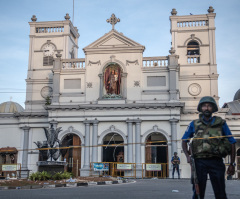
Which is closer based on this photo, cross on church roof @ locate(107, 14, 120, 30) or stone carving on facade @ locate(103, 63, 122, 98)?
stone carving on facade @ locate(103, 63, 122, 98)

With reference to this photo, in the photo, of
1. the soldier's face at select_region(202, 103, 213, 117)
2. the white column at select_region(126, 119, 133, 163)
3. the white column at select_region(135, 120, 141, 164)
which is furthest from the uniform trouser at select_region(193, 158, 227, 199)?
the white column at select_region(126, 119, 133, 163)

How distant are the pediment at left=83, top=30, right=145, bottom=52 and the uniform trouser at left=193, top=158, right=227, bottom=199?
28.3m

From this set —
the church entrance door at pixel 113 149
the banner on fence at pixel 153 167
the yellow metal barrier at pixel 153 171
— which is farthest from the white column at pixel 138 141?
the banner on fence at pixel 153 167

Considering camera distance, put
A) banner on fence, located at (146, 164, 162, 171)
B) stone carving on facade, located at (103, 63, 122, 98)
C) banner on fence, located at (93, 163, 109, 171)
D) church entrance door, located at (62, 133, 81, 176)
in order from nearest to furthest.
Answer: banner on fence, located at (93, 163, 109, 171) < banner on fence, located at (146, 164, 162, 171) < church entrance door, located at (62, 133, 81, 176) < stone carving on facade, located at (103, 63, 122, 98)

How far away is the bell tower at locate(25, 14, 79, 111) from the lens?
3650cm

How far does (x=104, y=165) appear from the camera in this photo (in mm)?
27109

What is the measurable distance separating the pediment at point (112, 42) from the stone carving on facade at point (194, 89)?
689cm

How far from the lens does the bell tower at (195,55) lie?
3438 centimetres

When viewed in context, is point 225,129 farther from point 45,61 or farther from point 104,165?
point 45,61

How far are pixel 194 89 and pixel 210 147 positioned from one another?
29.6 meters

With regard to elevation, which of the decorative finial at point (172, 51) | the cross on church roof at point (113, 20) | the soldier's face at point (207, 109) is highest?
the cross on church roof at point (113, 20)

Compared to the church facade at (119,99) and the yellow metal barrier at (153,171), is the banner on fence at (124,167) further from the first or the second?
the yellow metal barrier at (153,171)

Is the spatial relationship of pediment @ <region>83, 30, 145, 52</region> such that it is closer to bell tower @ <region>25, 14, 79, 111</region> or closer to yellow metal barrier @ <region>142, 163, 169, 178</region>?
bell tower @ <region>25, 14, 79, 111</region>

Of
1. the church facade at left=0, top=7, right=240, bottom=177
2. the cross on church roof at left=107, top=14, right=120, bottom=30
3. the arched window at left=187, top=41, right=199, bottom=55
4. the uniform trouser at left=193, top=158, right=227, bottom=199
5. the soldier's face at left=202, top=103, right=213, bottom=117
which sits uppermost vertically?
the cross on church roof at left=107, top=14, right=120, bottom=30
